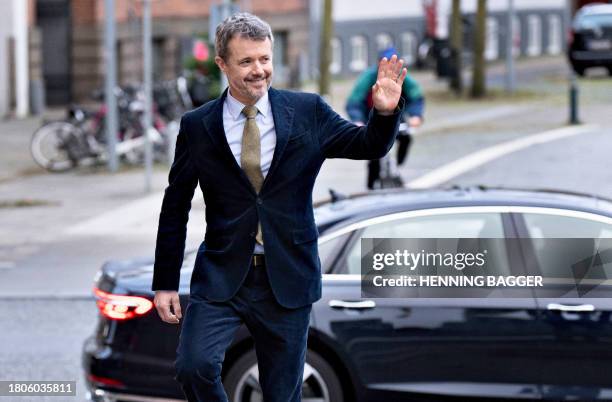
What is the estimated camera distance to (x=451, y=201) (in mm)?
Answer: 7355

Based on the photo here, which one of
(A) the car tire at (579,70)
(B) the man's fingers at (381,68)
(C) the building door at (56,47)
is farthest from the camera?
(C) the building door at (56,47)

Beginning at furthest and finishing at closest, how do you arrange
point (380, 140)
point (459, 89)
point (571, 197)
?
point (459, 89) < point (571, 197) < point (380, 140)

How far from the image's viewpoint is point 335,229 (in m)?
7.26

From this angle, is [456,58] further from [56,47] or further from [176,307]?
[176,307]

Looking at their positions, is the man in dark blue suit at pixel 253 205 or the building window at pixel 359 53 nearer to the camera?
the man in dark blue suit at pixel 253 205

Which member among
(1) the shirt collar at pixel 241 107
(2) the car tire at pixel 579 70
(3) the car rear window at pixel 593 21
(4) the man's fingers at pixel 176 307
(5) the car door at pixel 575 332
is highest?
(1) the shirt collar at pixel 241 107

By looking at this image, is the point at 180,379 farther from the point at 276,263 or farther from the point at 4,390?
the point at 4,390

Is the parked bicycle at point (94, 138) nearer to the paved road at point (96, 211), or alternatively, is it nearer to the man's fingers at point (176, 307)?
the paved road at point (96, 211)

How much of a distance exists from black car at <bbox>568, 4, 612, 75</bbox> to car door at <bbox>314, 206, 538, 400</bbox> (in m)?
30.5

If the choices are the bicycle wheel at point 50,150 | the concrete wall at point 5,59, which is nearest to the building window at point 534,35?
the concrete wall at point 5,59

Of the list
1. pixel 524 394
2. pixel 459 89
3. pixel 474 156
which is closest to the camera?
pixel 524 394

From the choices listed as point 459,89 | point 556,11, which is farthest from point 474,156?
point 556,11

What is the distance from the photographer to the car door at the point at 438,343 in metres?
6.96

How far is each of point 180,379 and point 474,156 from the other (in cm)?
1667
